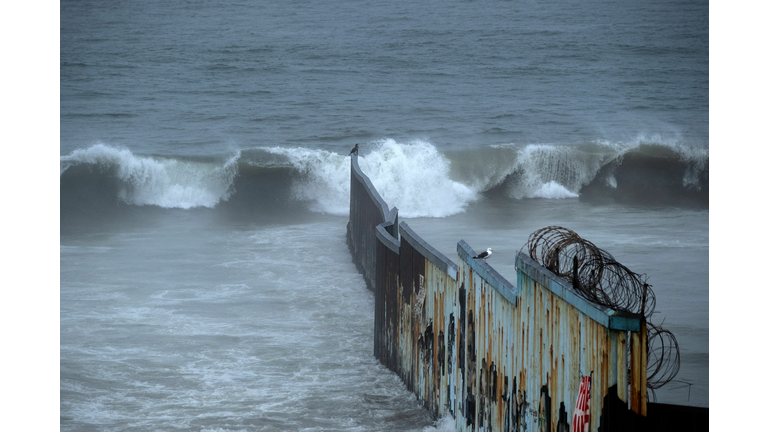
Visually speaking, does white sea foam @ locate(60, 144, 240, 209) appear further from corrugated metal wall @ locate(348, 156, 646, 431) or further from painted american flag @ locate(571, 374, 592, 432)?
painted american flag @ locate(571, 374, 592, 432)

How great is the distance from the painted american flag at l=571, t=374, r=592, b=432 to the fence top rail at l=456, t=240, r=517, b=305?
768 mm

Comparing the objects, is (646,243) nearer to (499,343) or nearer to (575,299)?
(499,343)

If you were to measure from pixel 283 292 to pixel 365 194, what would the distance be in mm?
1454

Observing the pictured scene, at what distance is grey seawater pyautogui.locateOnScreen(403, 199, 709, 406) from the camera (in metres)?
7.00

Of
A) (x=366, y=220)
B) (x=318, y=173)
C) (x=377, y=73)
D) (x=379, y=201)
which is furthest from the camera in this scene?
(x=377, y=73)

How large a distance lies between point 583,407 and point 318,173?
658 inches

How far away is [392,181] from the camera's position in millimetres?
18625

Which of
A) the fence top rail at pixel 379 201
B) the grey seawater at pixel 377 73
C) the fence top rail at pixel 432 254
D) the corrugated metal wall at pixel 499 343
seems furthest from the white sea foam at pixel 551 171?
the fence top rail at pixel 432 254

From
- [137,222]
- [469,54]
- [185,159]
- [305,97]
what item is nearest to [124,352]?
[137,222]

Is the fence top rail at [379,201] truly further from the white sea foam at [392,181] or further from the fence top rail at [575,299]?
the white sea foam at [392,181]

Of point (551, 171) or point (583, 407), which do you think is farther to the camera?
point (551, 171)

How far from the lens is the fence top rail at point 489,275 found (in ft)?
12.3

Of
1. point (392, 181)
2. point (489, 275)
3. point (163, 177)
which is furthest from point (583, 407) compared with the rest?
point (163, 177)

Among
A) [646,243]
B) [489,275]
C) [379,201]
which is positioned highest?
[379,201]
